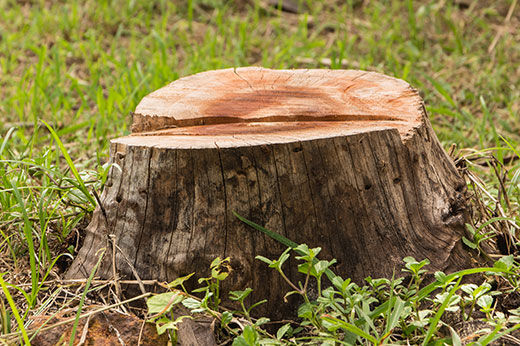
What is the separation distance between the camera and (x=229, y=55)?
4.23m

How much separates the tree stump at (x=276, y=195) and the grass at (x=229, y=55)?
639 mm

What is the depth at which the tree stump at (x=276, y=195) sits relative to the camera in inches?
67.0

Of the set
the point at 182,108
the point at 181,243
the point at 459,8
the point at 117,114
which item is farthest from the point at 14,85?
the point at 459,8

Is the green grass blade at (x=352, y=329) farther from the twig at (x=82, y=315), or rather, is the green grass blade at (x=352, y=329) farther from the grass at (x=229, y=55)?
the grass at (x=229, y=55)

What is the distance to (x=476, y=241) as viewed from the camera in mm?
1938

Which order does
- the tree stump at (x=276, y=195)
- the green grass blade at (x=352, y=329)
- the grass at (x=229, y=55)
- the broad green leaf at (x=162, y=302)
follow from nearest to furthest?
the green grass blade at (x=352, y=329), the broad green leaf at (x=162, y=302), the tree stump at (x=276, y=195), the grass at (x=229, y=55)

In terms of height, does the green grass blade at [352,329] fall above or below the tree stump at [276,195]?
below

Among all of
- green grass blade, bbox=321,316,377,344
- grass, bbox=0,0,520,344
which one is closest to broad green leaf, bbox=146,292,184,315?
green grass blade, bbox=321,316,377,344

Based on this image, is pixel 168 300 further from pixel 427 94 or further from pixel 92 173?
pixel 427 94

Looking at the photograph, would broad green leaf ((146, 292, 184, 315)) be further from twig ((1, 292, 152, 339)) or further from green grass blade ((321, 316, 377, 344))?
green grass blade ((321, 316, 377, 344))

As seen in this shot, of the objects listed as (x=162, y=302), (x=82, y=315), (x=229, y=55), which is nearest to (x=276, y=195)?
(x=162, y=302)

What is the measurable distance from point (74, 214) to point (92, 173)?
0.64 ft

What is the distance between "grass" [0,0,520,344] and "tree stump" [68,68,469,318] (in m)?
0.64

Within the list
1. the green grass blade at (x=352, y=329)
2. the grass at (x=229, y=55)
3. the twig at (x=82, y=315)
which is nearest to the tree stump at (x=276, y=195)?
the twig at (x=82, y=315)
